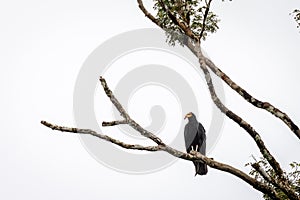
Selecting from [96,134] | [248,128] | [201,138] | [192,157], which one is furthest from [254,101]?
[201,138]

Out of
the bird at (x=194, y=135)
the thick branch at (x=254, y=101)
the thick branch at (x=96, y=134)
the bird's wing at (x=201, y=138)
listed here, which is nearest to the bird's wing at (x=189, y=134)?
the bird at (x=194, y=135)

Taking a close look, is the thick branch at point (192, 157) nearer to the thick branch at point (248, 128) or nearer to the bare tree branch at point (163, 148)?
the bare tree branch at point (163, 148)

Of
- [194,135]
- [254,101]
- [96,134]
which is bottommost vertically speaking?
[96,134]

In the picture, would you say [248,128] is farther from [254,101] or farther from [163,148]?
[163,148]

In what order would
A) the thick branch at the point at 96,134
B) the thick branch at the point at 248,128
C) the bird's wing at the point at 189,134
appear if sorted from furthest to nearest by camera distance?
the bird's wing at the point at 189,134 < the thick branch at the point at 248,128 < the thick branch at the point at 96,134

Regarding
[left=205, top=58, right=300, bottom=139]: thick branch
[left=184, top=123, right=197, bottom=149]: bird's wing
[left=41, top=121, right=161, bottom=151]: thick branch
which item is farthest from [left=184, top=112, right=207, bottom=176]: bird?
[left=41, top=121, right=161, bottom=151]: thick branch

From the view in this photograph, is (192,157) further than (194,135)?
No

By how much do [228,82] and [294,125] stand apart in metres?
1.25

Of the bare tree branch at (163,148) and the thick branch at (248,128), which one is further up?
the thick branch at (248,128)

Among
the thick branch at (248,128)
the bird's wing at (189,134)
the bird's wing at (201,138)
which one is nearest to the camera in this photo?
the thick branch at (248,128)

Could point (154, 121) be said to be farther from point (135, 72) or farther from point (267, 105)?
point (135, 72)

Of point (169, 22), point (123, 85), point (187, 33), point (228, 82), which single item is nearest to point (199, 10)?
point (169, 22)

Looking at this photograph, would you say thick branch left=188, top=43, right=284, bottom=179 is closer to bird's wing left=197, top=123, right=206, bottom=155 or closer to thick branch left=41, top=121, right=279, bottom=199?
thick branch left=41, top=121, right=279, bottom=199

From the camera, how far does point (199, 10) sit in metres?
8.64
